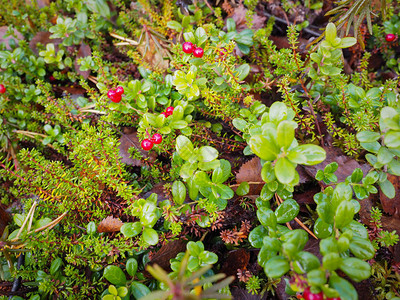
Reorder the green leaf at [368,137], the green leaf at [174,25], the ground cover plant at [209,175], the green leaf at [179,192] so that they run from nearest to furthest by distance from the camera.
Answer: the ground cover plant at [209,175] → the green leaf at [368,137] → the green leaf at [179,192] → the green leaf at [174,25]

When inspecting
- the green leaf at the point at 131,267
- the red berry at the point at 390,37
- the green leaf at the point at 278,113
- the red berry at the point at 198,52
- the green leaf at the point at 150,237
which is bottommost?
the green leaf at the point at 131,267

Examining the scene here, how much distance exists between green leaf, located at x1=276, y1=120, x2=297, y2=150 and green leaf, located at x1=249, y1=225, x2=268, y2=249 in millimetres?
613

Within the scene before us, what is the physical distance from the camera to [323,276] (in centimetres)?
133

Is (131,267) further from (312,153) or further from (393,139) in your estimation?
(393,139)

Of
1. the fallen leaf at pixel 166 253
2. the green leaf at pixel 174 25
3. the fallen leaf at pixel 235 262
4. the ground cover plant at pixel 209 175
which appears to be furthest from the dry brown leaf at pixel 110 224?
the green leaf at pixel 174 25

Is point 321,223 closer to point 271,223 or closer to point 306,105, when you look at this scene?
point 271,223

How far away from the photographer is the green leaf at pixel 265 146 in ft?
5.29

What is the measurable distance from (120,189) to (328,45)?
1824mm

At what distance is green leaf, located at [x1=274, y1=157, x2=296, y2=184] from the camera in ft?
5.01

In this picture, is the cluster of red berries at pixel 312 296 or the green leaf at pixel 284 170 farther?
Answer: the green leaf at pixel 284 170

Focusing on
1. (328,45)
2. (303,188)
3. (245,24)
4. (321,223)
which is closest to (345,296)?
(321,223)

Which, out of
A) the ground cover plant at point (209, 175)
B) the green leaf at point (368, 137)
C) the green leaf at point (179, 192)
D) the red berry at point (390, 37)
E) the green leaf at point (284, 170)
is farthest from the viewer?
the red berry at point (390, 37)

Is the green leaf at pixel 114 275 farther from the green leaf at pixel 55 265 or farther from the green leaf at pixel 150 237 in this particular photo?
the green leaf at pixel 55 265

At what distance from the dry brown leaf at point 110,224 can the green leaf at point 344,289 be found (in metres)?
1.40
